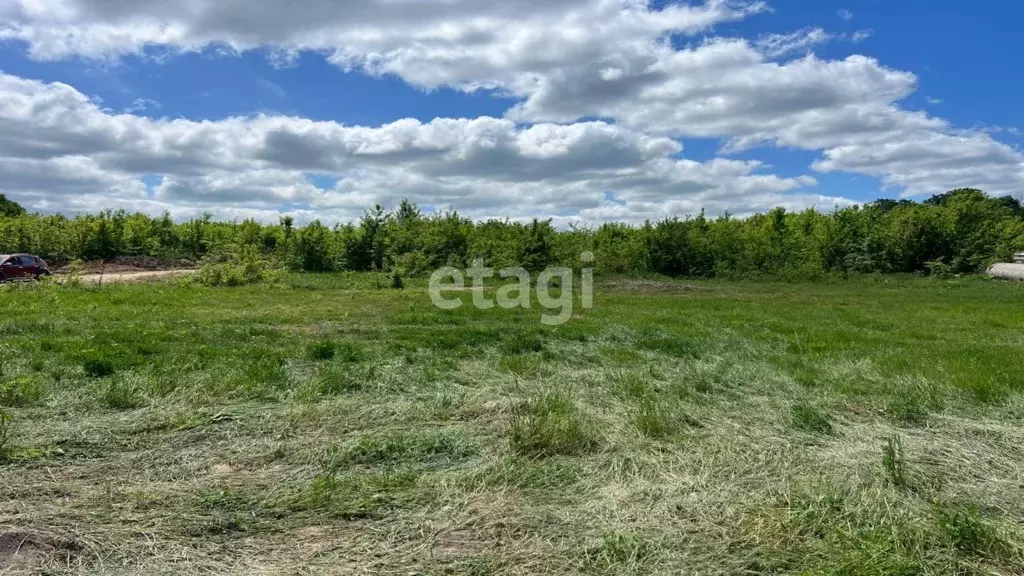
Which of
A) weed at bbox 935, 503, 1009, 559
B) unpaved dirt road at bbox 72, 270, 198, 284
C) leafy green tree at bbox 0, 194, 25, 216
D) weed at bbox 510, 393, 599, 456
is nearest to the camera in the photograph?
weed at bbox 935, 503, 1009, 559

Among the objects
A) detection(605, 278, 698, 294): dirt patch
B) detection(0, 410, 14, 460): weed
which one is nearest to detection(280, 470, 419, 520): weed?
detection(0, 410, 14, 460): weed

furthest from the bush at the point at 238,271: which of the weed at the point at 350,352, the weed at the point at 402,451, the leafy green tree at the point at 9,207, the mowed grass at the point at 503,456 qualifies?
the leafy green tree at the point at 9,207

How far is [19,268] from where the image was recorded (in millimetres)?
22062

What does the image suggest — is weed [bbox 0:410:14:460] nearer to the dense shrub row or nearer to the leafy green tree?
the dense shrub row

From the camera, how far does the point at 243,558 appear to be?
3234mm

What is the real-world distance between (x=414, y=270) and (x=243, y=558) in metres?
23.7

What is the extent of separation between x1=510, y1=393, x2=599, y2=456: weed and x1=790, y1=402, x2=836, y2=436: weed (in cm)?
176

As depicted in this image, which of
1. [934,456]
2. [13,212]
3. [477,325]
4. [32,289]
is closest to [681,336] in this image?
[477,325]

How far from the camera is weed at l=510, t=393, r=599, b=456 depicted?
15.6 ft

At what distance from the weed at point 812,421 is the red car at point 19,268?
76.6ft

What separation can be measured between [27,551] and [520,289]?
17141mm

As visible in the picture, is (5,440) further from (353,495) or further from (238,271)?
(238,271)

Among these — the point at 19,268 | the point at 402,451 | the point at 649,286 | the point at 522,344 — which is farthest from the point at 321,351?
the point at 19,268

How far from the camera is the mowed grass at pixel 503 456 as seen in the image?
129 inches
